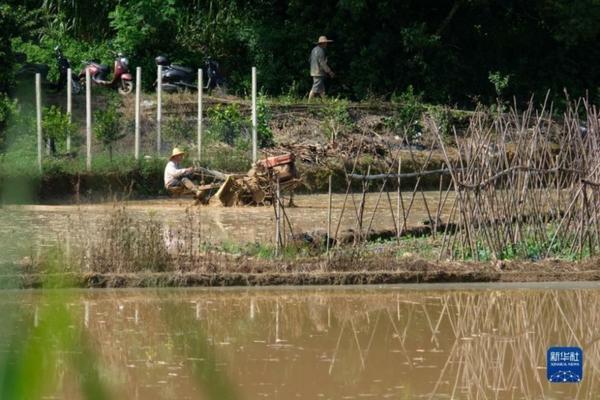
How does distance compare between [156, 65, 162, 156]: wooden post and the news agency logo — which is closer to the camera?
the news agency logo

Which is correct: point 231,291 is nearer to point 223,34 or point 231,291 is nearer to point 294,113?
point 294,113

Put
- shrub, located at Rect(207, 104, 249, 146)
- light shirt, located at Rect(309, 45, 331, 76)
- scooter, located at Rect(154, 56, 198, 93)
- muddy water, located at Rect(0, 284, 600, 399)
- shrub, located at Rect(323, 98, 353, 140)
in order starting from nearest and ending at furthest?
muddy water, located at Rect(0, 284, 600, 399), shrub, located at Rect(207, 104, 249, 146), shrub, located at Rect(323, 98, 353, 140), scooter, located at Rect(154, 56, 198, 93), light shirt, located at Rect(309, 45, 331, 76)

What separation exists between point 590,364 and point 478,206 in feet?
11.5

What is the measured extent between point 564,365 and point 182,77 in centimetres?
1539

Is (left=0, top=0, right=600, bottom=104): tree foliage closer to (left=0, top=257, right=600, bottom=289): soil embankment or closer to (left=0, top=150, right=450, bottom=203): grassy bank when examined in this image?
(left=0, top=150, right=450, bottom=203): grassy bank

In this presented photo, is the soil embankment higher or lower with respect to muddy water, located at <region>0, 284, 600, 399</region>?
higher

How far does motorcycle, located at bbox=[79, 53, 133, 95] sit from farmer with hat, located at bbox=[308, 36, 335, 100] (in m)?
3.17

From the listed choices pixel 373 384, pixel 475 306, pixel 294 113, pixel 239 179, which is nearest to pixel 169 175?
pixel 239 179

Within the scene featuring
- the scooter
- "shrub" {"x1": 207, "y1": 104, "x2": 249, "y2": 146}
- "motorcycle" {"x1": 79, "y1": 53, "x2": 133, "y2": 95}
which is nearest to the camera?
"shrub" {"x1": 207, "y1": 104, "x2": 249, "y2": 146}

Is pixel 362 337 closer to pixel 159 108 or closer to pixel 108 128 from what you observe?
pixel 159 108

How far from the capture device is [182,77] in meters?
21.6

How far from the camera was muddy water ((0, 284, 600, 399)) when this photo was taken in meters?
6.46

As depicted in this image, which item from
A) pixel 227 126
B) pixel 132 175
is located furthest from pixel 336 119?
pixel 132 175

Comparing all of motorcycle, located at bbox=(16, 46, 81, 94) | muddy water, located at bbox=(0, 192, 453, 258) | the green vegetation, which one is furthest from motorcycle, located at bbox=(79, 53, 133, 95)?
muddy water, located at bbox=(0, 192, 453, 258)
